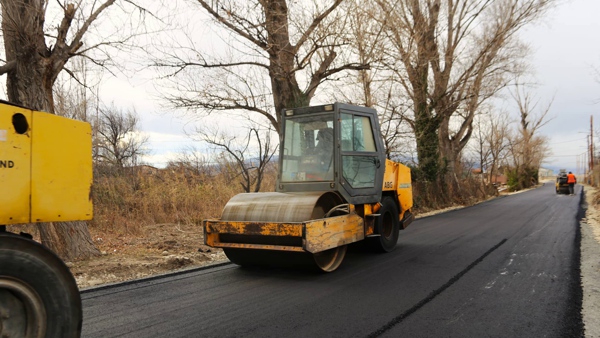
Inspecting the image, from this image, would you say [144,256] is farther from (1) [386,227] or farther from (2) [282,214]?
(1) [386,227]

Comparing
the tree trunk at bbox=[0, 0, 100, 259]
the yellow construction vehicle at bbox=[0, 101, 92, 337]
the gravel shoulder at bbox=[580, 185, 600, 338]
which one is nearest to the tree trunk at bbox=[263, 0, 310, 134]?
the tree trunk at bbox=[0, 0, 100, 259]

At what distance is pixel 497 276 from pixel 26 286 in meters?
5.94

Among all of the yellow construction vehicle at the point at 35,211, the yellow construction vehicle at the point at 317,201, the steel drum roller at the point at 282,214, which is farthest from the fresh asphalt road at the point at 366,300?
the yellow construction vehicle at the point at 35,211

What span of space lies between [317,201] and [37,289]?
429 centimetres

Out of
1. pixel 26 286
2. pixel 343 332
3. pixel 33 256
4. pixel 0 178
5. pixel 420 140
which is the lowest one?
pixel 343 332

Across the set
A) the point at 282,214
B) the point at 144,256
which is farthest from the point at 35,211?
the point at 144,256

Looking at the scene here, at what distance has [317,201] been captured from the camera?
6625 millimetres

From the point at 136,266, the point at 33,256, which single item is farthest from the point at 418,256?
the point at 33,256

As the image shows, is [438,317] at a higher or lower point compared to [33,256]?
lower

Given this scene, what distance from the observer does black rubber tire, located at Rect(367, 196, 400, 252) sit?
8320mm

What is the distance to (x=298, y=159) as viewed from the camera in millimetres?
7648

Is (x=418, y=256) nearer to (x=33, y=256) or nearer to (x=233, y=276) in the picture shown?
(x=233, y=276)

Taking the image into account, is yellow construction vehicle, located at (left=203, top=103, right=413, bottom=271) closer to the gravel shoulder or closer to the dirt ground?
the dirt ground

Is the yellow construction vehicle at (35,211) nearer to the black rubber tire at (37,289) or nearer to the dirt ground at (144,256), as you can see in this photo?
the black rubber tire at (37,289)
